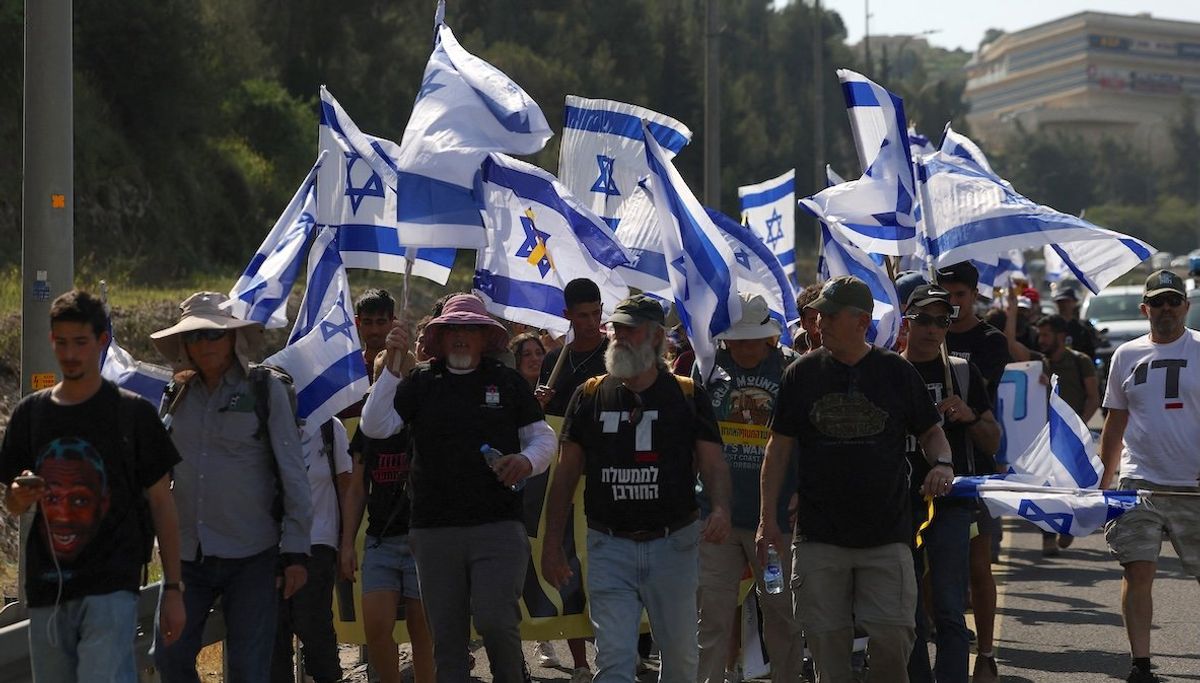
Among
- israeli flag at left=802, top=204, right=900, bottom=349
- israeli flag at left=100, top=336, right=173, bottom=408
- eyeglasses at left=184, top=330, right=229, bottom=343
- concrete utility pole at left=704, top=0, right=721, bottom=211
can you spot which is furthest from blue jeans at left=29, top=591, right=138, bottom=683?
concrete utility pole at left=704, top=0, right=721, bottom=211

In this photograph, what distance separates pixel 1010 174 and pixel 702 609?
12943 centimetres

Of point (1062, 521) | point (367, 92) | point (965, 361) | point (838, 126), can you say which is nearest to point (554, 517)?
point (965, 361)

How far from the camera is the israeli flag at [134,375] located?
7.28 metres

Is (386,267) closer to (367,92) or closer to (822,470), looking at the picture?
(822,470)

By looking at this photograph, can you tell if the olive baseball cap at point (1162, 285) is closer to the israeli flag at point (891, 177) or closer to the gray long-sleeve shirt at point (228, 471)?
the israeli flag at point (891, 177)

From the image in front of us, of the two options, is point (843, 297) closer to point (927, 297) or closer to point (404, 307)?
point (927, 297)

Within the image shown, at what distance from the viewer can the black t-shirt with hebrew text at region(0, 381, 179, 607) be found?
546cm

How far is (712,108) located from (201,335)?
1289 cm

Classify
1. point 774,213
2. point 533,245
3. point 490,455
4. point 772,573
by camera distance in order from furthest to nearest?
point 774,213
point 533,245
point 772,573
point 490,455

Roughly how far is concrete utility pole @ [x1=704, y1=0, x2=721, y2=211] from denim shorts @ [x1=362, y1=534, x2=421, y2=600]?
11.5 metres

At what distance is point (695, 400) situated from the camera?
6742 millimetres

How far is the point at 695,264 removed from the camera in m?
8.01

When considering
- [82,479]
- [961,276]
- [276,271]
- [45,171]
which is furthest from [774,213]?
[82,479]

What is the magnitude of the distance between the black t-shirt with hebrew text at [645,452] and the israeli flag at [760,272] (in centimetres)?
234
